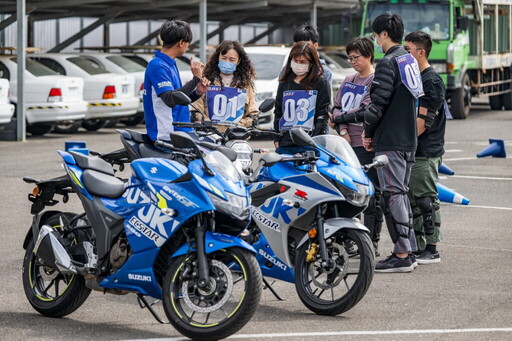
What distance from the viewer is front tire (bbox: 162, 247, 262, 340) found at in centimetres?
629

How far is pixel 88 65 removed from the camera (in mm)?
23594

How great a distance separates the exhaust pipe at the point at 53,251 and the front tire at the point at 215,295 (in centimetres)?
83

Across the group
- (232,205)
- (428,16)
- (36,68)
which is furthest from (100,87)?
(232,205)

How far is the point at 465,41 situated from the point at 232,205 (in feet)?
71.6

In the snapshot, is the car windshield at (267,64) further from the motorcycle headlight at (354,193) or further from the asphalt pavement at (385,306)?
the motorcycle headlight at (354,193)

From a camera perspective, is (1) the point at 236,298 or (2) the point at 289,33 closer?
(1) the point at 236,298

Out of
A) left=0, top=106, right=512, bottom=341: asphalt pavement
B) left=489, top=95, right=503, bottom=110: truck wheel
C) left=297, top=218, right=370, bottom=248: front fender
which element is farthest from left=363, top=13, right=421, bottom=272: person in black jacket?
left=489, top=95, right=503, bottom=110: truck wheel

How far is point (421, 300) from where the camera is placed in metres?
7.82

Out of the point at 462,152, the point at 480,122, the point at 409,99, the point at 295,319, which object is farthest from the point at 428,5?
the point at 295,319

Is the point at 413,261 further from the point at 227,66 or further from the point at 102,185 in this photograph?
the point at 102,185

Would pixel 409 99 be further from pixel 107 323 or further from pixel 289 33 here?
pixel 289 33

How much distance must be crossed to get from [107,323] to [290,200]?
139 centimetres

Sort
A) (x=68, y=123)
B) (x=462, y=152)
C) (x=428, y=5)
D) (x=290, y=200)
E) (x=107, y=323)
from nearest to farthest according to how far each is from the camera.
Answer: (x=107, y=323), (x=290, y=200), (x=462, y=152), (x=68, y=123), (x=428, y=5)

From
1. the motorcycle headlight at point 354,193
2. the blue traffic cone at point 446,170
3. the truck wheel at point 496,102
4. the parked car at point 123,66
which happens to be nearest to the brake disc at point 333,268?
the motorcycle headlight at point 354,193
